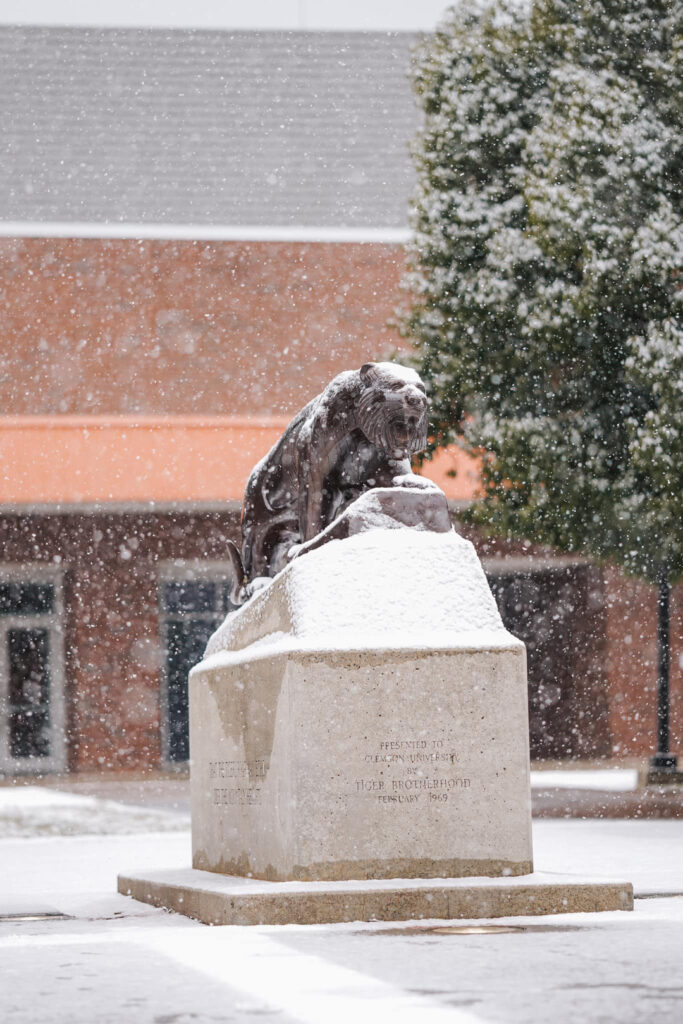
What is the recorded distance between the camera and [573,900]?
6.43 metres

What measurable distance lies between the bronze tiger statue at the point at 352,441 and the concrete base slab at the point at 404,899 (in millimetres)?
1933

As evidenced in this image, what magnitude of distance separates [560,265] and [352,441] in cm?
636

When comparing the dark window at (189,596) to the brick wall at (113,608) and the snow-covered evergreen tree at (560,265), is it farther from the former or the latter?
the snow-covered evergreen tree at (560,265)

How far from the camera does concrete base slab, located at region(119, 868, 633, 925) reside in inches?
243

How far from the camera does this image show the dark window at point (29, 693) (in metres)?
23.4

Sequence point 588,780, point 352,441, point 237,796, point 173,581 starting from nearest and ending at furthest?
point 237,796 → point 352,441 → point 588,780 → point 173,581

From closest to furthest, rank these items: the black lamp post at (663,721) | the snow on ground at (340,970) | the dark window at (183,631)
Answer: the snow on ground at (340,970) < the black lamp post at (663,721) < the dark window at (183,631)

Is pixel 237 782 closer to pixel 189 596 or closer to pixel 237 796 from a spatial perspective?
pixel 237 796

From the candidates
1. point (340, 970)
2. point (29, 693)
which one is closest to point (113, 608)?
point (29, 693)

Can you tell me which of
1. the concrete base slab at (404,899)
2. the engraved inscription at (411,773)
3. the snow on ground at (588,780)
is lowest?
the snow on ground at (588,780)

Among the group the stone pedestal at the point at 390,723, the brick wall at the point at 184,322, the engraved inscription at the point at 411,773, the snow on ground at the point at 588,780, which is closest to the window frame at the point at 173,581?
the brick wall at the point at 184,322

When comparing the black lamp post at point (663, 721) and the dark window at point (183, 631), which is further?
the dark window at point (183, 631)

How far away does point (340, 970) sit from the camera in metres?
5.03

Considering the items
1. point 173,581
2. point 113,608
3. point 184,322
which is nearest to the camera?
point 113,608
